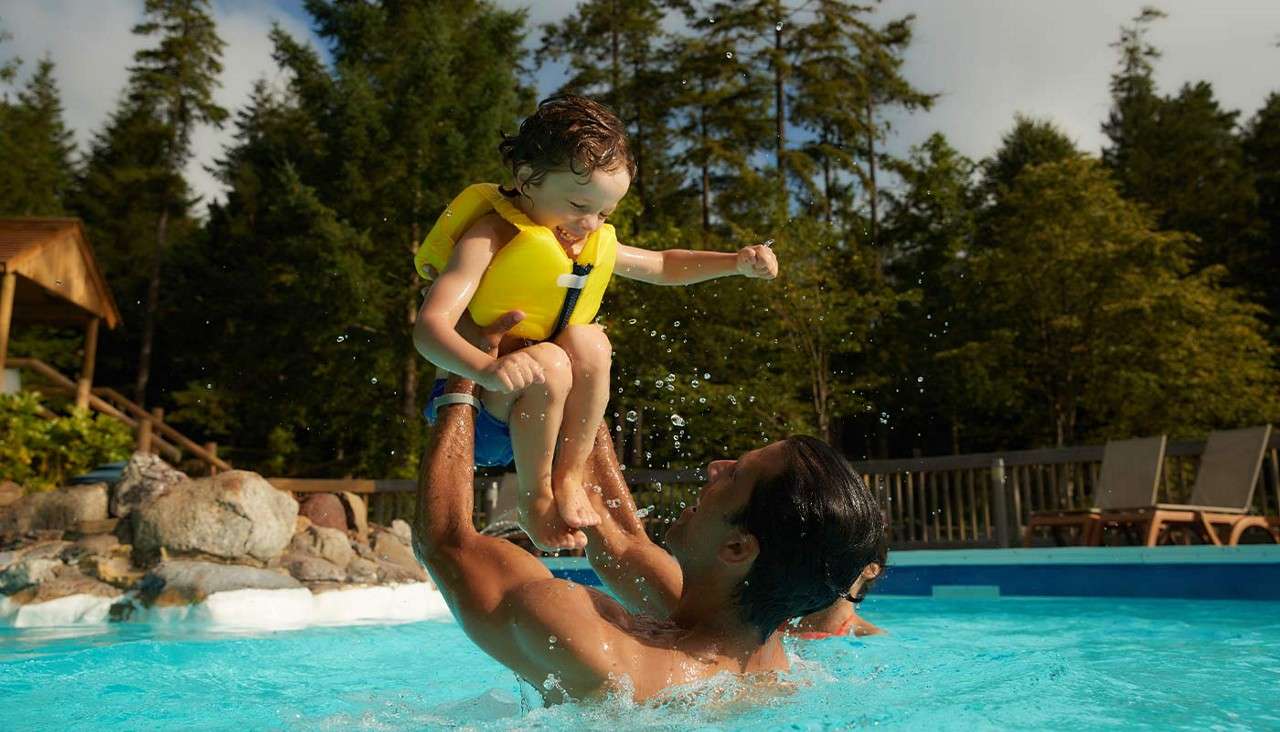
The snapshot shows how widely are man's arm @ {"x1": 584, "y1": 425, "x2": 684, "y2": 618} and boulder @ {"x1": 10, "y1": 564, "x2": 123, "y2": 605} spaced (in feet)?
18.4

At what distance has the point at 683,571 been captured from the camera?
2.48 m

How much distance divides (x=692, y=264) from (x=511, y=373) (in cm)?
106

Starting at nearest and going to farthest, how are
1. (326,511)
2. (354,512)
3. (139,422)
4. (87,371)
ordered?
(326,511) → (354,512) → (87,371) → (139,422)

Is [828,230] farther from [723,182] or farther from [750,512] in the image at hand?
[750,512]

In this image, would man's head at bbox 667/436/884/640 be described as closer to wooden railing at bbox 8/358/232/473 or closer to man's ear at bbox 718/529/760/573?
man's ear at bbox 718/529/760/573

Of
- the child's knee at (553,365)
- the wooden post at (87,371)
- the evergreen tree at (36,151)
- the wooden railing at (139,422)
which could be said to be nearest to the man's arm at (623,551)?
the child's knee at (553,365)

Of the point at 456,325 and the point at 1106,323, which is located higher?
the point at 1106,323

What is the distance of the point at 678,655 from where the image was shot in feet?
7.79

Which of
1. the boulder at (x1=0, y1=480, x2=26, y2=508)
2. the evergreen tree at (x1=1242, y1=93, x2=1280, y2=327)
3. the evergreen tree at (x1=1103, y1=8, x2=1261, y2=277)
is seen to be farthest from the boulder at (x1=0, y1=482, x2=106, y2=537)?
the evergreen tree at (x1=1242, y1=93, x2=1280, y2=327)

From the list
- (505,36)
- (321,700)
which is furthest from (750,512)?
(505,36)

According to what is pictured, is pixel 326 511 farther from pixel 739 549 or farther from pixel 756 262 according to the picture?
pixel 739 549

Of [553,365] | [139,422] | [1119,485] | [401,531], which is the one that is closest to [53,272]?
[139,422]

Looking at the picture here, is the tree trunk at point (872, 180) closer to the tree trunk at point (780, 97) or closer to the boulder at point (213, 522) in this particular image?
the tree trunk at point (780, 97)

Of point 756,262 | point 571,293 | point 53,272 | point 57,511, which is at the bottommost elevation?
point 57,511
